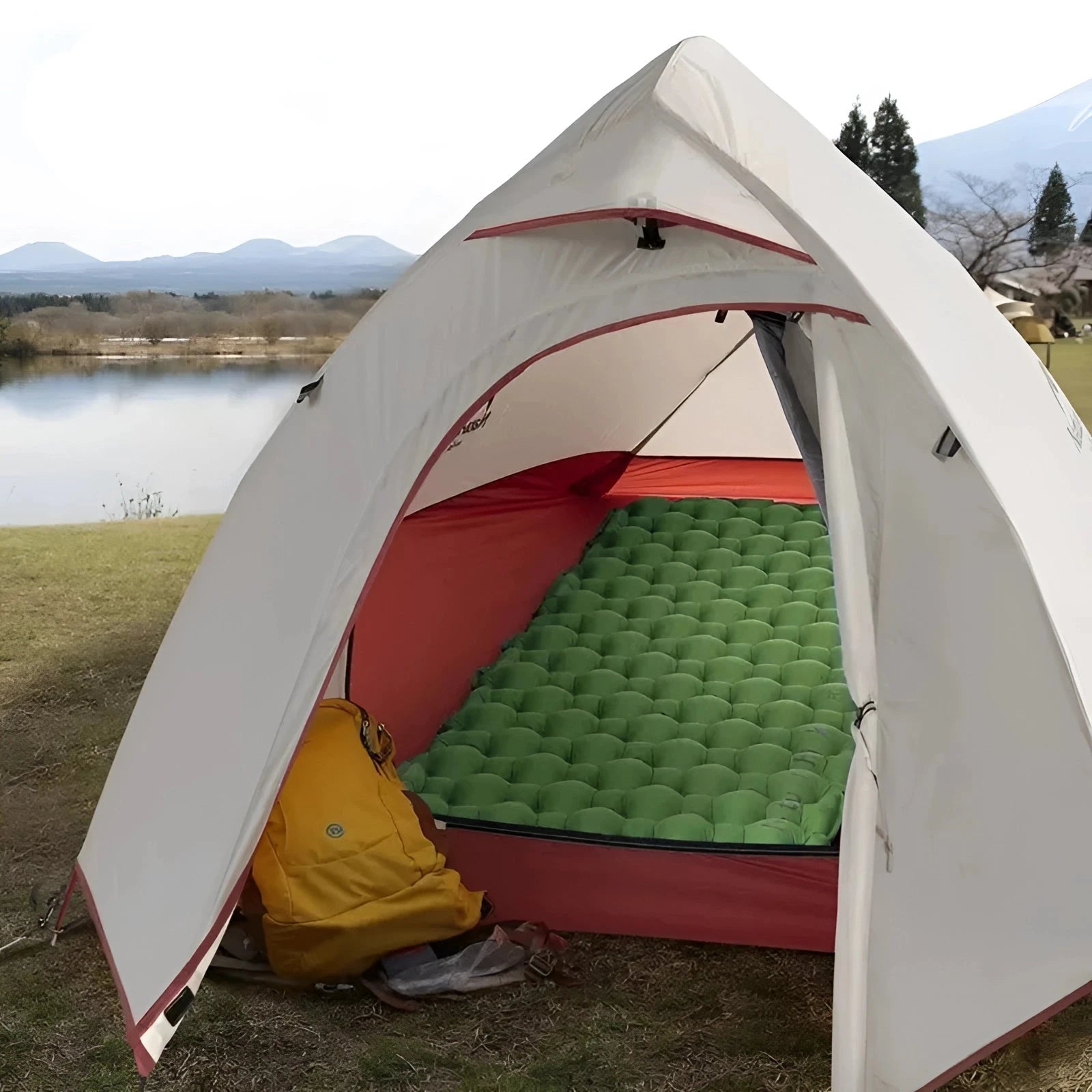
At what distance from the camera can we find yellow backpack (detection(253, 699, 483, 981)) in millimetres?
1938

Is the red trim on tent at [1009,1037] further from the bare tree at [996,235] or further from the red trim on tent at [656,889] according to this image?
the bare tree at [996,235]

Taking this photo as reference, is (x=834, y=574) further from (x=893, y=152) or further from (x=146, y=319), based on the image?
(x=893, y=152)

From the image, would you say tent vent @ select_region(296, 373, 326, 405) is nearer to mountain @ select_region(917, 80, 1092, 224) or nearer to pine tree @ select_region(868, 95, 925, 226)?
mountain @ select_region(917, 80, 1092, 224)

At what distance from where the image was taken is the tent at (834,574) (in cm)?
164

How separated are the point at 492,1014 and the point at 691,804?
548mm

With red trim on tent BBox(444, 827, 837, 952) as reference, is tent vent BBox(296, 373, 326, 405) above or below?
above

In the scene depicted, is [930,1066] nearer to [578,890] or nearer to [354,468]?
[578,890]

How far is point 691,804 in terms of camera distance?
229 centimetres

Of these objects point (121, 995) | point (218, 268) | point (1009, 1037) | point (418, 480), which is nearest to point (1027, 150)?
point (218, 268)

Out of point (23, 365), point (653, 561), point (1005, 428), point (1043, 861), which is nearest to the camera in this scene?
point (1043, 861)

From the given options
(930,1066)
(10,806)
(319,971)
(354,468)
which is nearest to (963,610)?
(930,1066)

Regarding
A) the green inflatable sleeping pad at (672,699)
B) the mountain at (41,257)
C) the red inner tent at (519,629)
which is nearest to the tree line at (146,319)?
the mountain at (41,257)

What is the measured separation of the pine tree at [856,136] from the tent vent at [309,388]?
6.66 m

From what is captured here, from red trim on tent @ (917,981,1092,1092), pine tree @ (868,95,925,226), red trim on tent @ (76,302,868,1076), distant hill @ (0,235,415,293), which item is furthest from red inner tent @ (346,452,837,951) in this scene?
pine tree @ (868,95,925,226)
